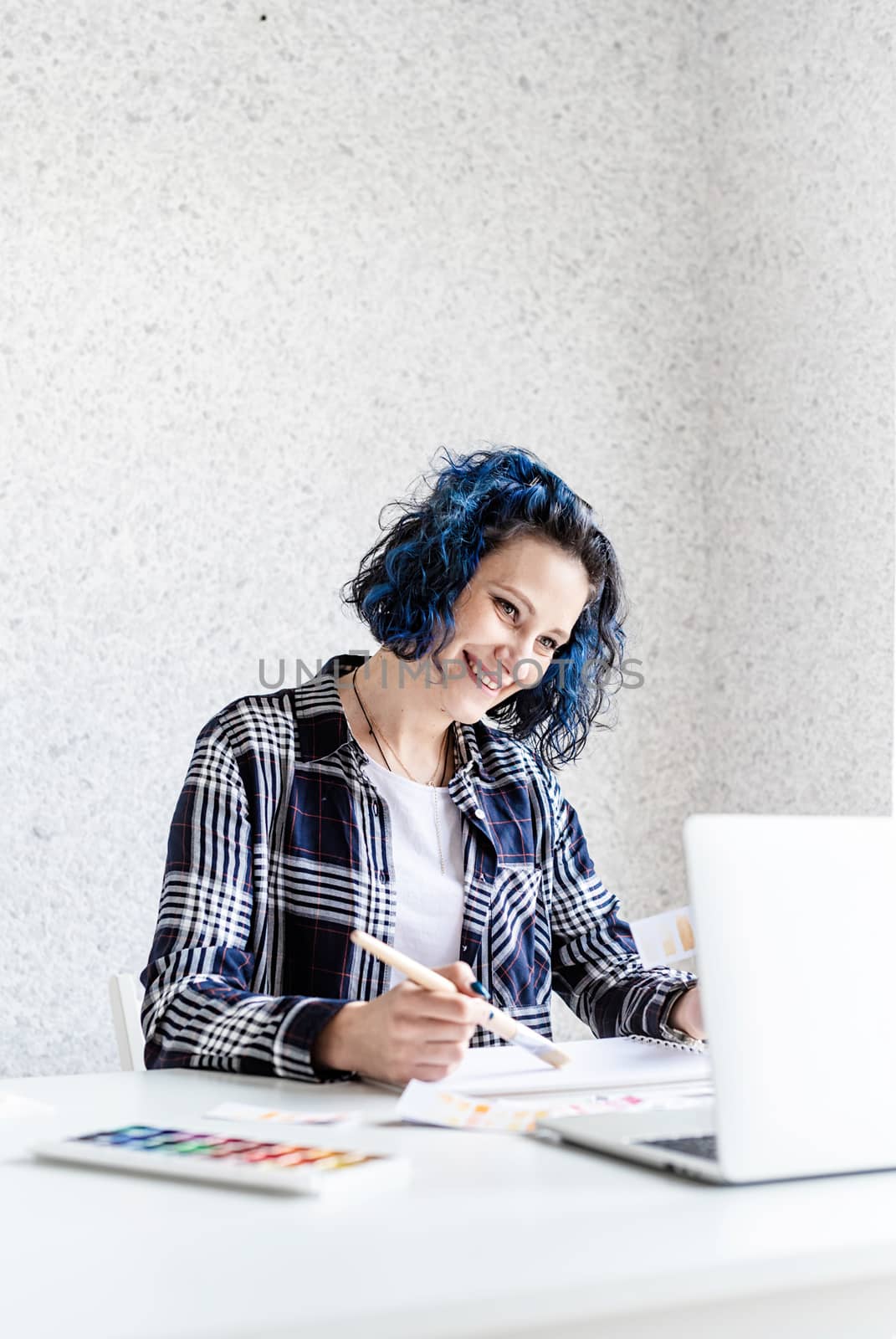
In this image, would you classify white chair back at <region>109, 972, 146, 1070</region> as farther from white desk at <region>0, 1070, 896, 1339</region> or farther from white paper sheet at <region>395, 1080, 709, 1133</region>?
white desk at <region>0, 1070, 896, 1339</region>

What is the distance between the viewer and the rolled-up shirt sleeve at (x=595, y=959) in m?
1.42

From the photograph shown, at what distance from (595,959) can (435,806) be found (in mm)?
254

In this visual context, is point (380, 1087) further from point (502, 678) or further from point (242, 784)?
point (502, 678)

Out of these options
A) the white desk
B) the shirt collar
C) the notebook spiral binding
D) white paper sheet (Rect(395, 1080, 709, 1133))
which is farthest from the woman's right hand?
the shirt collar

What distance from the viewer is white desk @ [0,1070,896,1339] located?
0.59 metres

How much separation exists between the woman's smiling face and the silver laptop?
743 millimetres

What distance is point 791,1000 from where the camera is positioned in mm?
811

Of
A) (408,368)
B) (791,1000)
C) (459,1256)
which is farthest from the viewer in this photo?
(408,368)

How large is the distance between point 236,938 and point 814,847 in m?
0.68

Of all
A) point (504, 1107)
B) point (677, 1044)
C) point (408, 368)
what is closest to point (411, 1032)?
point (504, 1107)

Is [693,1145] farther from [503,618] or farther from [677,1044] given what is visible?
[503,618]

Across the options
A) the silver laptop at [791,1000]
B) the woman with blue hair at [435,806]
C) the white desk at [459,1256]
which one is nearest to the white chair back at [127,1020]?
the woman with blue hair at [435,806]

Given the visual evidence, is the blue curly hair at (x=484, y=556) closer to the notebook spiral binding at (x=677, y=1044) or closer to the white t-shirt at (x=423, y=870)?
the white t-shirt at (x=423, y=870)

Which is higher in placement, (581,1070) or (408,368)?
(408,368)
